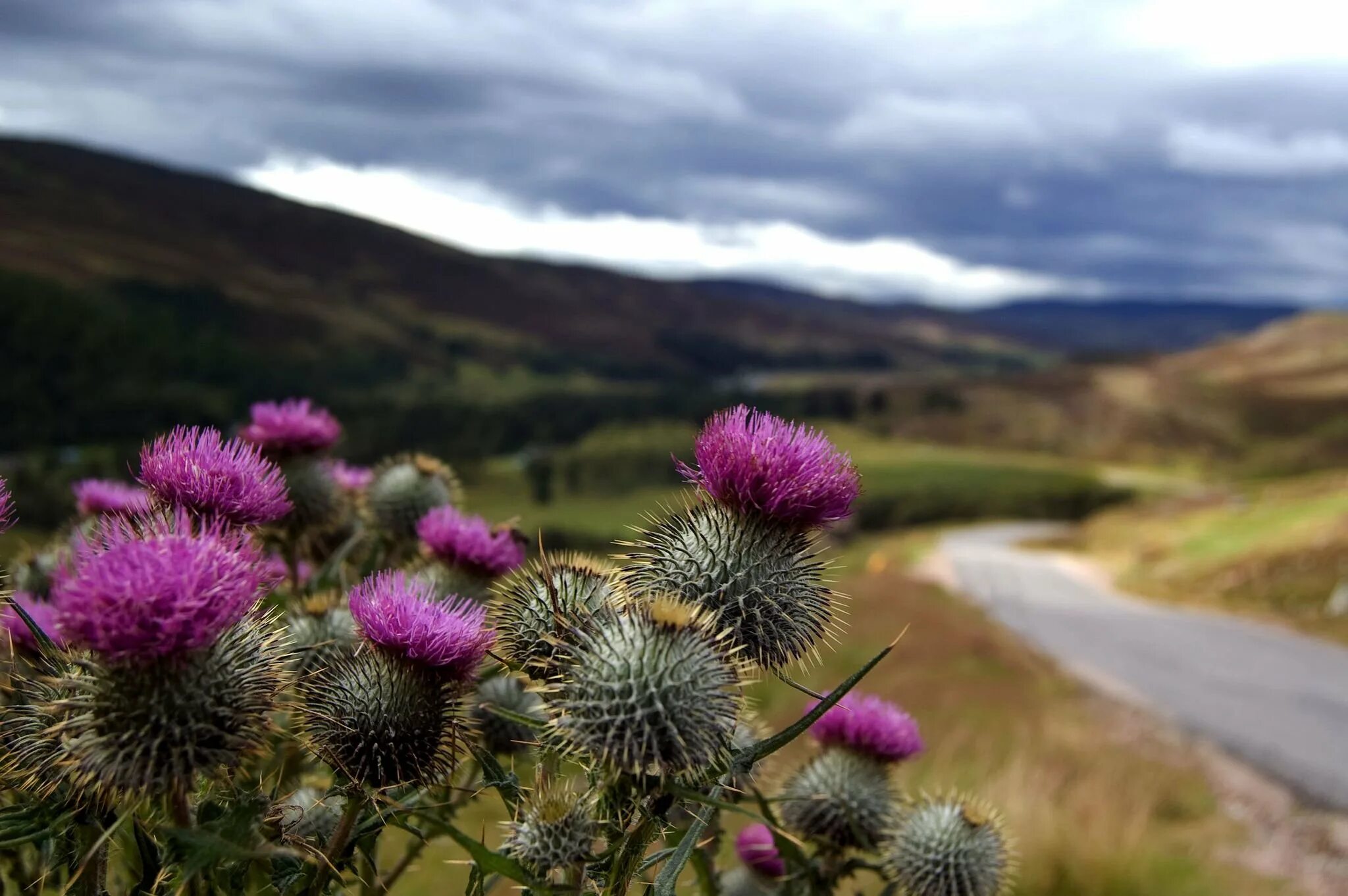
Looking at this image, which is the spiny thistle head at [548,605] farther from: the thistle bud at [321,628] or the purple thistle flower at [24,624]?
the purple thistle flower at [24,624]

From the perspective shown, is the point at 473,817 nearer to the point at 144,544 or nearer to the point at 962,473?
the point at 144,544

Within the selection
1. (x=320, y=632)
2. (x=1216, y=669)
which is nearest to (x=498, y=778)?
(x=320, y=632)

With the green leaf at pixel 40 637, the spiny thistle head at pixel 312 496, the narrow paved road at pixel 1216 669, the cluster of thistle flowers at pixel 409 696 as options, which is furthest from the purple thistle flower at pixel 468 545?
the narrow paved road at pixel 1216 669

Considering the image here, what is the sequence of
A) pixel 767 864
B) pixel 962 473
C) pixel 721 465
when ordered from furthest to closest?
pixel 962 473, pixel 767 864, pixel 721 465

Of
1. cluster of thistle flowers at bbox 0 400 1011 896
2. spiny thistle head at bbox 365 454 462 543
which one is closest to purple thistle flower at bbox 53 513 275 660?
cluster of thistle flowers at bbox 0 400 1011 896

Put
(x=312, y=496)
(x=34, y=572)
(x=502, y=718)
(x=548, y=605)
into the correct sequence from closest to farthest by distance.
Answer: (x=548, y=605), (x=502, y=718), (x=34, y=572), (x=312, y=496)

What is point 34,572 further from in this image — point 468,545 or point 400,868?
point 400,868

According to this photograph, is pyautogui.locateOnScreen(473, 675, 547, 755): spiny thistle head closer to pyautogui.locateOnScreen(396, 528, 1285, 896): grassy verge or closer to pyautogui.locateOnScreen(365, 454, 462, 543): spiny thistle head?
pyautogui.locateOnScreen(396, 528, 1285, 896): grassy verge

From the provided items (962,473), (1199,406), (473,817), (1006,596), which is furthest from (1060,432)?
(473,817)
